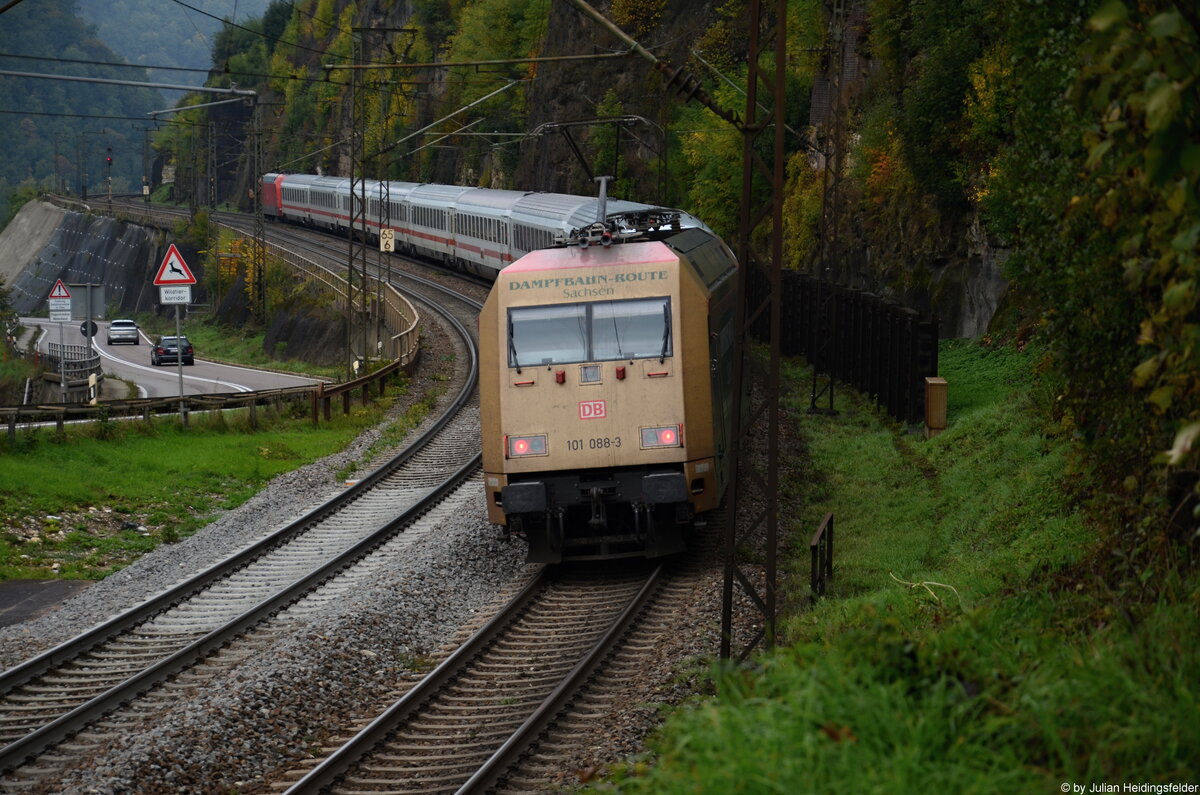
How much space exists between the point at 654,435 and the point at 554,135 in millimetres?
58247

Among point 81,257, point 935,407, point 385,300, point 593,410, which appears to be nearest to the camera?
point 593,410

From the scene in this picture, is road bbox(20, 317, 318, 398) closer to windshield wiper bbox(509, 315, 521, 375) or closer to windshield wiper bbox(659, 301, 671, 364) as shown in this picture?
windshield wiper bbox(509, 315, 521, 375)

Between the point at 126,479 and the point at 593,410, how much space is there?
385 inches

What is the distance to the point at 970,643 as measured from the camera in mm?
7113

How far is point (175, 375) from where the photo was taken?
51188mm

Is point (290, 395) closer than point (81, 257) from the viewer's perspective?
Yes

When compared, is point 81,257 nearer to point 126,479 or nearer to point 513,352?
point 126,479

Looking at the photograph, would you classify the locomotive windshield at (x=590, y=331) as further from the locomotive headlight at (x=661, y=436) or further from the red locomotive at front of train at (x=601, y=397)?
the locomotive headlight at (x=661, y=436)

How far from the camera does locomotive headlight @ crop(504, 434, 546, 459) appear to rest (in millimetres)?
14320

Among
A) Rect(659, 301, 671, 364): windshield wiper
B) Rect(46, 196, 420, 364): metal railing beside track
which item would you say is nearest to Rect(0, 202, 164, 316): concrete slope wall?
Rect(46, 196, 420, 364): metal railing beside track

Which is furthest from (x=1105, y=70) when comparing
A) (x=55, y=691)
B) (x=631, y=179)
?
(x=631, y=179)

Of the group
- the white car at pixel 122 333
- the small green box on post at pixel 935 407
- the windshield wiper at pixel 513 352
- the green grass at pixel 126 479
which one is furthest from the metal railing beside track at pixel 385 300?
the windshield wiper at pixel 513 352

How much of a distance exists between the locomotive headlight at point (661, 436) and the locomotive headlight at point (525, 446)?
3.65 feet

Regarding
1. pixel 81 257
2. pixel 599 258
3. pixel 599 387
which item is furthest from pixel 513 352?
pixel 81 257
